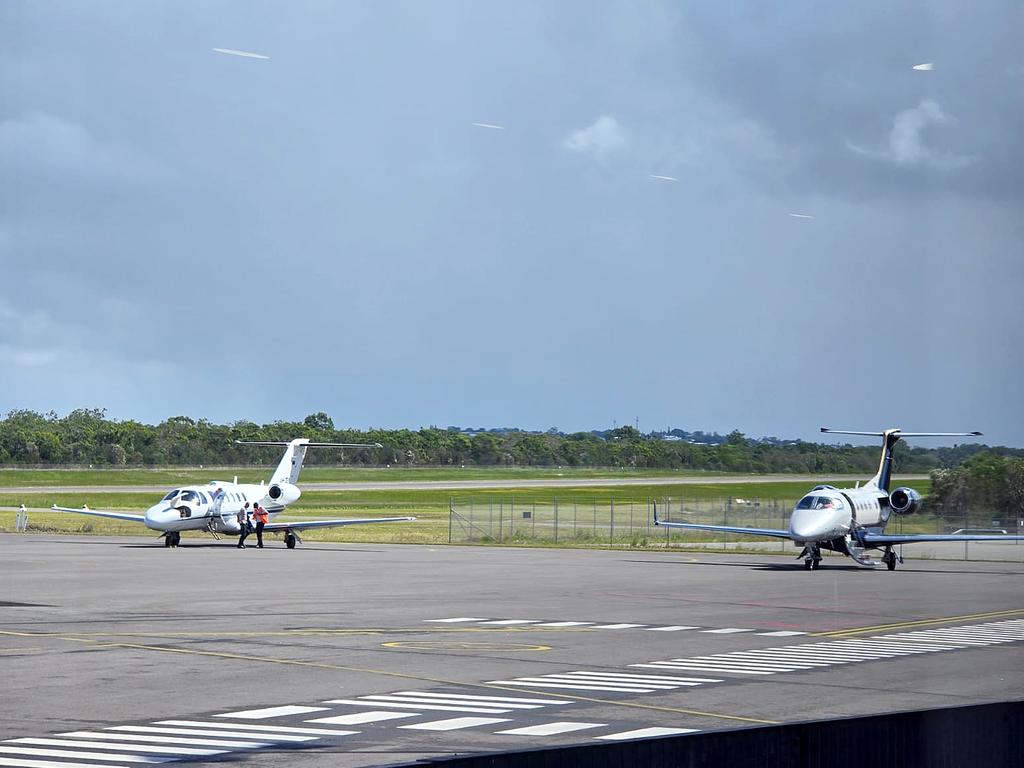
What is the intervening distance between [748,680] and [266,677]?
6754 millimetres

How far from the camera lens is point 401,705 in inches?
643

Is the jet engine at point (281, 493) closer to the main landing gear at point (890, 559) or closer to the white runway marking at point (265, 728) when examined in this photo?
the main landing gear at point (890, 559)

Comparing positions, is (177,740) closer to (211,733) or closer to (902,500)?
(211,733)

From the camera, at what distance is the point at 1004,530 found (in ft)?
204

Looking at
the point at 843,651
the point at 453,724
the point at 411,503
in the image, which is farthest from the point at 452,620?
the point at 411,503

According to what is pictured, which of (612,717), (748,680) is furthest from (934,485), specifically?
(612,717)

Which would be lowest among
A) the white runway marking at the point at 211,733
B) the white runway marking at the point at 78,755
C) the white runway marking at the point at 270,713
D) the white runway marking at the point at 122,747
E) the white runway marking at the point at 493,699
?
the white runway marking at the point at 493,699

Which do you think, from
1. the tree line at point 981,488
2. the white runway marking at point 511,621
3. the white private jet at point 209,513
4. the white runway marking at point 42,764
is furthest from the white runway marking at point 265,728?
the white private jet at point 209,513

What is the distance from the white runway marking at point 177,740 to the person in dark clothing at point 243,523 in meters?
Answer: 46.4

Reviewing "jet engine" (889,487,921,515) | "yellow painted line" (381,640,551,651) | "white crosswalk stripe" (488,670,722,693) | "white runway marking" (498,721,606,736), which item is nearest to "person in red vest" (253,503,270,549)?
"jet engine" (889,487,921,515)

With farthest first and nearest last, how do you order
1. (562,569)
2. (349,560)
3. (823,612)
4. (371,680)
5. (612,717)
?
(349,560), (562,569), (823,612), (371,680), (612,717)

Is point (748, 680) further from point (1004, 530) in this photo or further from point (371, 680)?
point (1004, 530)

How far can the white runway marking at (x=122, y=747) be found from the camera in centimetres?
1294

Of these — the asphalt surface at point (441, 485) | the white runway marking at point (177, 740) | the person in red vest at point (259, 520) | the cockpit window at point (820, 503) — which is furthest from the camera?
the asphalt surface at point (441, 485)
